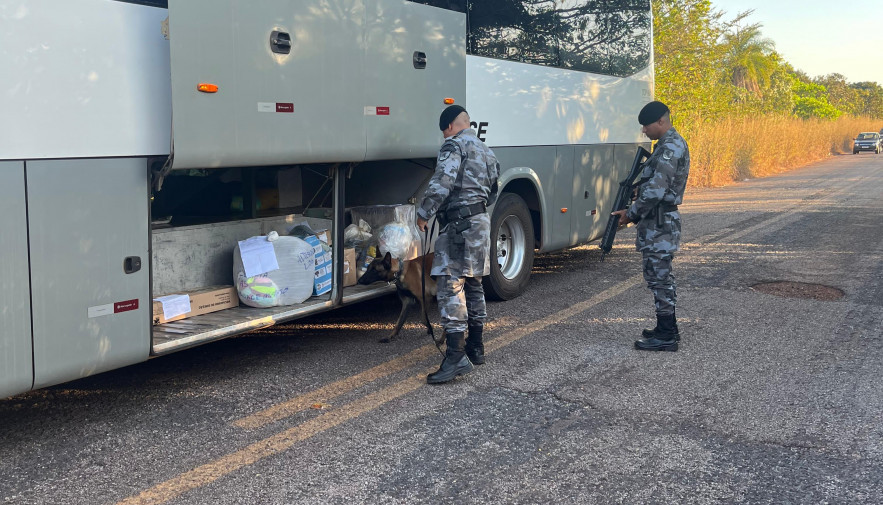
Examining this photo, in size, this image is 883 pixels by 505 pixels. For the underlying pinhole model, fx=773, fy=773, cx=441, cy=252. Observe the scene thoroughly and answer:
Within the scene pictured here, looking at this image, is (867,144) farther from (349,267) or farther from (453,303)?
(453,303)

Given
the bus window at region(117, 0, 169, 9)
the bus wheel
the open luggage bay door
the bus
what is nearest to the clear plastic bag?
the bus

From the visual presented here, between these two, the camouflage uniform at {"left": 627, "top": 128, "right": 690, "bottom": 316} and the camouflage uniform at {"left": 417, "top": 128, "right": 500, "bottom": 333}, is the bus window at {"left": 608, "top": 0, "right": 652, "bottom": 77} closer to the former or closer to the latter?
the camouflage uniform at {"left": 627, "top": 128, "right": 690, "bottom": 316}

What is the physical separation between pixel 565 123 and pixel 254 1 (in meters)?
4.45

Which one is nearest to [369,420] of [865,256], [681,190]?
[681,190]

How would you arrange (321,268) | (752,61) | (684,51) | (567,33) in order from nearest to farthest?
(321,268), (567,33), (684,51), (752,61)

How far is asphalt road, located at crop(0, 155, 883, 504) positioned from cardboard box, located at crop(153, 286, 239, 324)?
460 mm

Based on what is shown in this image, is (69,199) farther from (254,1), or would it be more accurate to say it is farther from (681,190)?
(681,190)

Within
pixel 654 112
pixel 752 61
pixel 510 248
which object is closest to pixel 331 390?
pixel 654 112

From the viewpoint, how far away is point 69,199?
157 inches

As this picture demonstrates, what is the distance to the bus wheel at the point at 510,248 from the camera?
24.9 ft

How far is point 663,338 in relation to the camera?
6031mm

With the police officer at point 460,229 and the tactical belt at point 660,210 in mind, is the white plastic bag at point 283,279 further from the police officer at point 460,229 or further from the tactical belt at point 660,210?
the tactical belt at point 660,210

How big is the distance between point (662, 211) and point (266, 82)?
10.3 ft

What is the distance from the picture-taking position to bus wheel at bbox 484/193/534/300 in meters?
7.58
